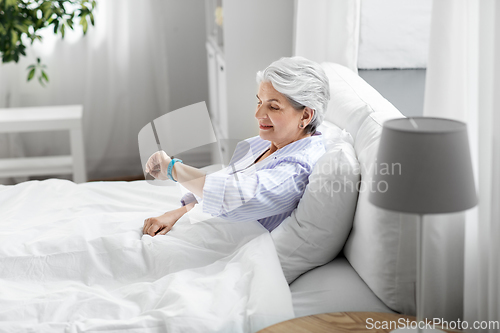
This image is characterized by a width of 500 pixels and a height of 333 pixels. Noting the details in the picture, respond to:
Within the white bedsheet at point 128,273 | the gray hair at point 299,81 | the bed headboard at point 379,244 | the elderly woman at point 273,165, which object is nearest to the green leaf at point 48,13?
the white bedsheet at point 128,273

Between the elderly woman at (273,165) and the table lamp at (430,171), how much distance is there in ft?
1.81

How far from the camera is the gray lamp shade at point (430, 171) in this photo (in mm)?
742

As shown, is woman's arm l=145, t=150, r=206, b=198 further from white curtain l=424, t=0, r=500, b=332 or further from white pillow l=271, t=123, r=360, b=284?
white curtain l=424, t=0, r=500, b=332

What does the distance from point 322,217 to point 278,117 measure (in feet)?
1.27

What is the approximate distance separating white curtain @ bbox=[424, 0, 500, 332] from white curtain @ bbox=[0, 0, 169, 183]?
3024 mm

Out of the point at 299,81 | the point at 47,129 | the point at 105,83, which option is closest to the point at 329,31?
the point at 299,81

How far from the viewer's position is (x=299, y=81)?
1.43 metres

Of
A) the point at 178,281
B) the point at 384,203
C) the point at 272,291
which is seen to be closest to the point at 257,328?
the point at 272,291

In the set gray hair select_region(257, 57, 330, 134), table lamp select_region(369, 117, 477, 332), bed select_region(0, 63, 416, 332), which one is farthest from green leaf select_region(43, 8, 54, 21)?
table lamp select_region(369, 117, 477, 332)

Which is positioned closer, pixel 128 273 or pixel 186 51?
pixel 128 273

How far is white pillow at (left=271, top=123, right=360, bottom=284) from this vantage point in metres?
1.19

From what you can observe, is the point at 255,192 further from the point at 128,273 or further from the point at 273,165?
the point at 128,273

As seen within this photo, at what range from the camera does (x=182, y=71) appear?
3891 mm

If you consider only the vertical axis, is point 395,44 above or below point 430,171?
above
